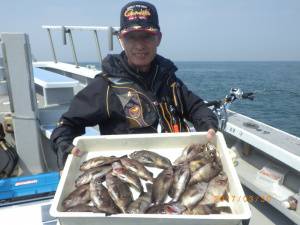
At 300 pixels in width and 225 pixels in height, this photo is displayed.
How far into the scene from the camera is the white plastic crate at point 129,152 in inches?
60.4

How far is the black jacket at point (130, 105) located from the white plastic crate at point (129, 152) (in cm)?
26

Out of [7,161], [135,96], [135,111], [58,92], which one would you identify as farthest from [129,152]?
[58,92]

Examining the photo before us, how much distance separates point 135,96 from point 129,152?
542 millimetres

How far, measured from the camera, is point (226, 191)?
1.96m

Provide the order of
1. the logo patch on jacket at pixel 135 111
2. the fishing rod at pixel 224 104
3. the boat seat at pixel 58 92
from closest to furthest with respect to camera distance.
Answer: the logo patch on jacket at pixel 135 111 → the fishing rod at pixel 224 104 → the boat seat at pixel 58 92

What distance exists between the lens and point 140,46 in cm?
274

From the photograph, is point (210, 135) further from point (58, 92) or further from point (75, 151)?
point (58, 92)

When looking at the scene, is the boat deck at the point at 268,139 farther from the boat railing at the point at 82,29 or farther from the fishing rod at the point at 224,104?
the boat railing at the point at 82,29

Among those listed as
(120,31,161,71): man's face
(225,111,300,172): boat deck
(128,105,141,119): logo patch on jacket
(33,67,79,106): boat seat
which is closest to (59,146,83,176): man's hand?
(128,105,141,119): logo patch on jacket

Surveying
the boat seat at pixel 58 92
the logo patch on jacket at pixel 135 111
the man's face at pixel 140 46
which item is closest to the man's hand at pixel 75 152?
the logo patch on jacket at pixel 135 111

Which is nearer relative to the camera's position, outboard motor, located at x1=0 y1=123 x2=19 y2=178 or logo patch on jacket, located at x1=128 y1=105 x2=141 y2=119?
logo patch on jacket, located at x1=128 y1=105 x2=141 y2=119

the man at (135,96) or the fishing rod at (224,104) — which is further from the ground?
the man at (135,96)

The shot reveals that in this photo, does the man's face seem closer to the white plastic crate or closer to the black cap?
the black cap

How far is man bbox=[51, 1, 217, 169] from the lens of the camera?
8.71 feet
